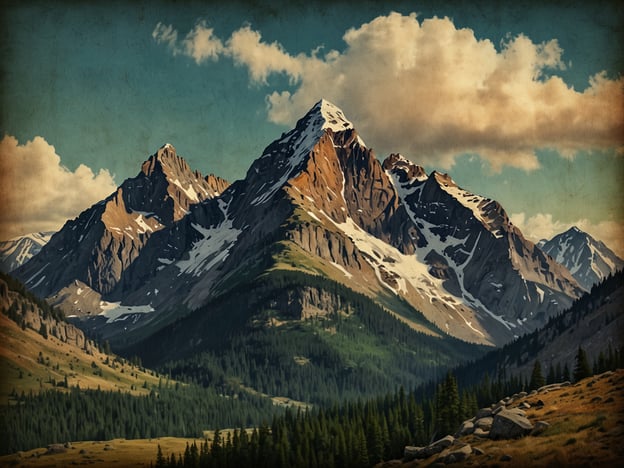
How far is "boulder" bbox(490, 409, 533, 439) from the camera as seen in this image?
12000 centimetres

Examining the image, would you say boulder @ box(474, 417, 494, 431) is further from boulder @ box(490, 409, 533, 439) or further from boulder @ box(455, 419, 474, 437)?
boulder @ box(490, 409, 533, 439)

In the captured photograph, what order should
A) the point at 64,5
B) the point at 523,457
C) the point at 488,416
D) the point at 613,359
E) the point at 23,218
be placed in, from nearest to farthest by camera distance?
the point at 523,457
the point at 64,5
the point at 488,416
the point at 23,218
the point at 613,359

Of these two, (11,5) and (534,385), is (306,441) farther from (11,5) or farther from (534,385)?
(11,5)

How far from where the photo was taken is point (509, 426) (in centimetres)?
12206

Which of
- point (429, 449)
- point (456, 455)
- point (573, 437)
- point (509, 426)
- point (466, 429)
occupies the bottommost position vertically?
point (456, 455)

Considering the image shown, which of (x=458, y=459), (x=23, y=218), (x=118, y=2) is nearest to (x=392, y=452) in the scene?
(x=458, y=459)

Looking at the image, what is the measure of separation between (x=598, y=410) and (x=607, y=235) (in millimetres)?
71072

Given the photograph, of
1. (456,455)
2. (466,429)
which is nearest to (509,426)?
(456,455)

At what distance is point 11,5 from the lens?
118000 mm

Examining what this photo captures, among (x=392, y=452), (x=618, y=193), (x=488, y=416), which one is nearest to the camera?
(x=618, y=193)

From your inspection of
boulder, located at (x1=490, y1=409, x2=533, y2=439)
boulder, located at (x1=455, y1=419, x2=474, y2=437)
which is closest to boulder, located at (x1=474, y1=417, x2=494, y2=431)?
boulder, located at (x1=455, y1=419, x2=474, y2=437)

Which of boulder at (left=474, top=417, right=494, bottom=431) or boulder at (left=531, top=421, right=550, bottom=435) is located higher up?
boulder at (left=474, top=417, right=494, bottom=431)

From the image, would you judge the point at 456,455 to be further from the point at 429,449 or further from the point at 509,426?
the point at 429,449

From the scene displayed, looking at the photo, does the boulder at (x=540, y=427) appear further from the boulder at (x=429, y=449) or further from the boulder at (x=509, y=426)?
the boulder at (x=429, y=449)
